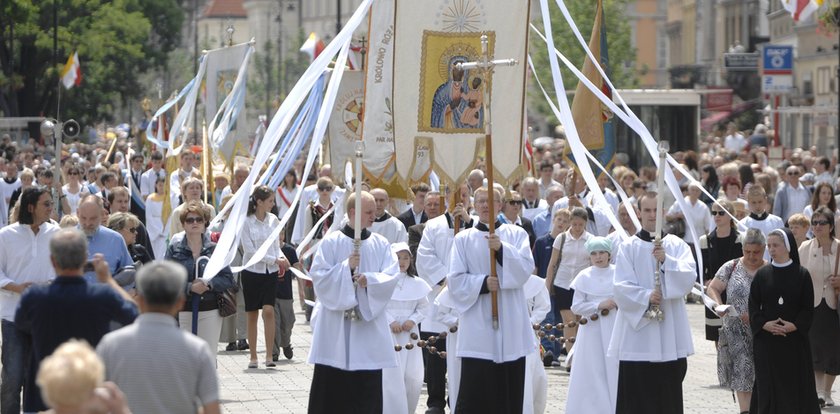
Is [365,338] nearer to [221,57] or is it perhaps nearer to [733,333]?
[733,333]

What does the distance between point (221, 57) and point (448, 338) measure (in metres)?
9.82

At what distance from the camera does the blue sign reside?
92.5 ft

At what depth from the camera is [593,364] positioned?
12680mm

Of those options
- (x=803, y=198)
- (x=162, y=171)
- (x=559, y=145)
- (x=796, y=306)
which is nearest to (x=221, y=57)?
(x=162, y=171)

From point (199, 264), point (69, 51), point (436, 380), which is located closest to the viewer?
point (199, 264)

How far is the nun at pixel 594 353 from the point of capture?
12.5 metres

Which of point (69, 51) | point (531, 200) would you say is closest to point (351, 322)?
point (531, 200)

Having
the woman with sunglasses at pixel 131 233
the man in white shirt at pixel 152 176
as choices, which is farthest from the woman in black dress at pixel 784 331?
the man in white shirt at pixel 152 176

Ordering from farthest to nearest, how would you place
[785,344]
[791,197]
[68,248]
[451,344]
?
[791,197], [451,344], [785,344], [68,248]

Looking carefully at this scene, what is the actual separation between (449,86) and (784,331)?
403 cm

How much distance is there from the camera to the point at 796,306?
12.0m

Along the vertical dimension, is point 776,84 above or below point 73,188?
above

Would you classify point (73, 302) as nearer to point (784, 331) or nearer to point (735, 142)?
point (784, 331)

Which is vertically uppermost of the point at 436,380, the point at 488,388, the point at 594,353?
the point at 594,353
